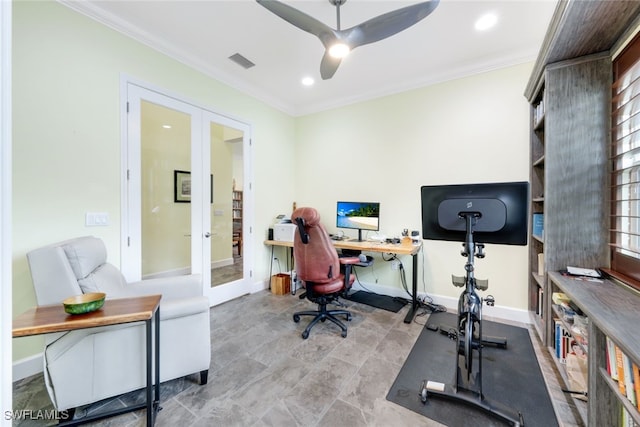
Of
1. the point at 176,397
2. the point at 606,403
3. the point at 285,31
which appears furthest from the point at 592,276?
the point at 285,31

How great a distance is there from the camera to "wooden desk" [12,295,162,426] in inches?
45.9

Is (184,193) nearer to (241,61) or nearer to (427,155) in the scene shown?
(241,61)

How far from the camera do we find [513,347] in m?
2.27

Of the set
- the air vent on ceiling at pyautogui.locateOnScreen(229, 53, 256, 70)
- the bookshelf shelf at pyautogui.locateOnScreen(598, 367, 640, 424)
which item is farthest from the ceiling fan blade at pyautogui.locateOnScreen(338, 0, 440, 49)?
the bookshelf shelf at pyautogui.locateOnScreen(598, 367, 640, 424)

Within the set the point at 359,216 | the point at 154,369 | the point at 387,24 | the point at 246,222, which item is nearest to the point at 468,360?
the point at 154,369

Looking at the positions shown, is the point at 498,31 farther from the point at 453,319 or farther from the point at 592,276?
the point at 453,319

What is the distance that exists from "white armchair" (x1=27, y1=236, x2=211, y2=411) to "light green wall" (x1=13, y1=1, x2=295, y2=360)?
47cm

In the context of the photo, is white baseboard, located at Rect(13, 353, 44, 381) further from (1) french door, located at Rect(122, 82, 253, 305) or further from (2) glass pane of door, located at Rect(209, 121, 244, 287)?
(2) glass pane of door, located at Rect(209, 121, 244, 287)

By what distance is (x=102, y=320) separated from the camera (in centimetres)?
124

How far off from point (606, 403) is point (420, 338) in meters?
1.31

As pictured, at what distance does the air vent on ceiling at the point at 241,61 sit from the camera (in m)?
2.86

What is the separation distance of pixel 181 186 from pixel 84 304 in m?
1.87

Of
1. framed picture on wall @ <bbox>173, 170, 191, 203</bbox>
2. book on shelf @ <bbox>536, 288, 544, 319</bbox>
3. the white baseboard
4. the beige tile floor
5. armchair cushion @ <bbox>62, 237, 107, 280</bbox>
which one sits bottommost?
the beige tile floor

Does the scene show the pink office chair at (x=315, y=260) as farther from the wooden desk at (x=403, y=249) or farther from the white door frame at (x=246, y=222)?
the white door frame at (x=246, y=222)
